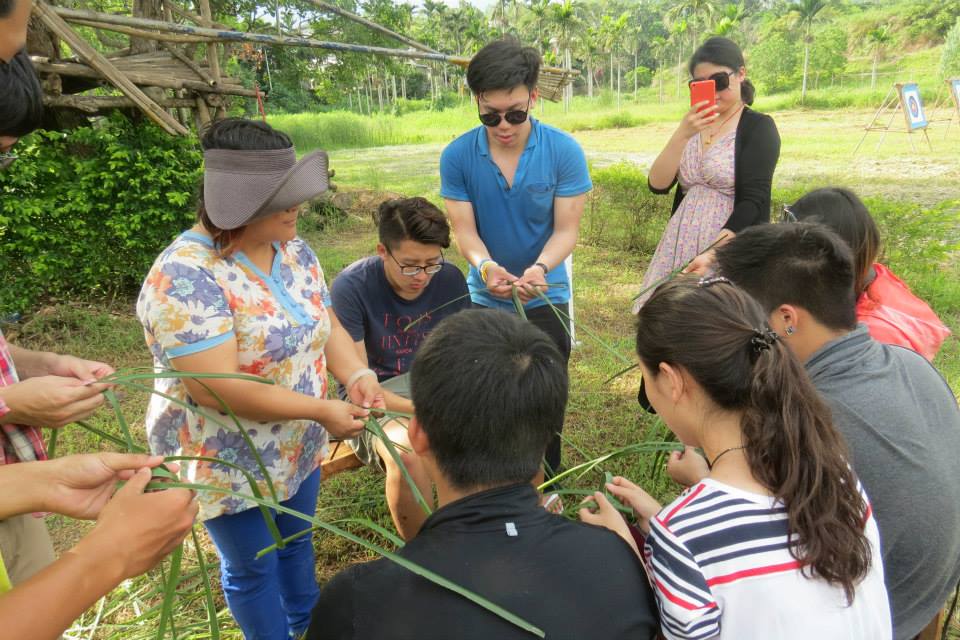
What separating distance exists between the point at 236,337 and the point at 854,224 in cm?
182

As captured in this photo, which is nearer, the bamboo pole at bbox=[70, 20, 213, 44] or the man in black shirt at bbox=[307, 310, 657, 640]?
the man in black shirt at bbox=[307, 310, 657, 640]

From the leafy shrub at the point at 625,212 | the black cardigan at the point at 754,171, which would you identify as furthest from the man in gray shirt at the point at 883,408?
the leafy shrub at the point at 625,212

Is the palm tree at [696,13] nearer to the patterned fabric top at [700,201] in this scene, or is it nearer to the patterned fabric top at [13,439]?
the patterned fabric top at [700,201]

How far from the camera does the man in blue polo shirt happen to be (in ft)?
7.84

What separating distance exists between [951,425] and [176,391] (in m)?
1.93

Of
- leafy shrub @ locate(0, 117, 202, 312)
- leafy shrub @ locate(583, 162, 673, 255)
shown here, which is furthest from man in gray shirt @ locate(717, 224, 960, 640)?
leafy shrub @ locate(583, 162, 673, 255)

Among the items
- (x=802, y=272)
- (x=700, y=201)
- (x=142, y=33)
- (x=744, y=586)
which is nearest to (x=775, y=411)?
(x=744, y=586)

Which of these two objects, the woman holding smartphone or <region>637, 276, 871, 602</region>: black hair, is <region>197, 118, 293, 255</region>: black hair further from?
the woman holding smartphone

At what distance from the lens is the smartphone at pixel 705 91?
2600 mm

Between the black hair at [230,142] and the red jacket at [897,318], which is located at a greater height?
the black hair at [230,142]

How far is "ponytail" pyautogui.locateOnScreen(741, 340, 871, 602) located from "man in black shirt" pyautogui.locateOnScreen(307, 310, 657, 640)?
0.30m

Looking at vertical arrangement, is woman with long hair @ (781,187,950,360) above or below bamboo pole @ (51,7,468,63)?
below

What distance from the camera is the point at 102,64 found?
173 inches

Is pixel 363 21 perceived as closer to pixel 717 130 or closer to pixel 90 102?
pixel 90 102
